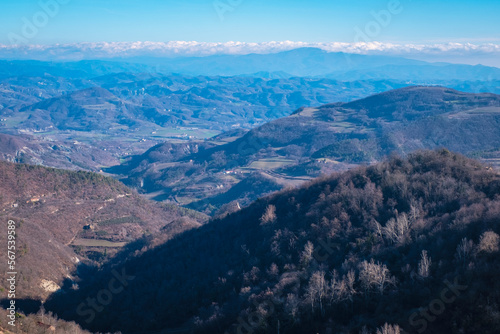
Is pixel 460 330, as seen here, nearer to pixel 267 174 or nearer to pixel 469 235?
pixel 469 235

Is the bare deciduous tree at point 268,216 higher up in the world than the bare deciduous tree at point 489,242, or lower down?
lower down

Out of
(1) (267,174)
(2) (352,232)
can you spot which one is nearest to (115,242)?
(2) (352,232)

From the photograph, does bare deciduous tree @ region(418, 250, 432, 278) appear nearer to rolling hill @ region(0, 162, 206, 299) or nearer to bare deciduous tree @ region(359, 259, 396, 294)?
bare deciduous tree @ region(359, 259, 396, 294)

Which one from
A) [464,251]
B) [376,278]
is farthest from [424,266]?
[376,278]

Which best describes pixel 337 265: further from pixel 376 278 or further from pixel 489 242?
pixel 489 242

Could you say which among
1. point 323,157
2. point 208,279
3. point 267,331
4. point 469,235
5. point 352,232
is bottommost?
point 323,157

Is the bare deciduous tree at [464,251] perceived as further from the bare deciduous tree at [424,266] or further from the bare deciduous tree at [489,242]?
the bare deciduous tree at [424,266]

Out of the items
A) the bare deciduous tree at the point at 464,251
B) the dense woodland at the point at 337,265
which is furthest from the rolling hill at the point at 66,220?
the bare deciduous tree at the point at 464,251

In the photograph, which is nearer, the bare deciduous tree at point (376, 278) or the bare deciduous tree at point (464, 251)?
the bare deciduous tree at point (464, 251)

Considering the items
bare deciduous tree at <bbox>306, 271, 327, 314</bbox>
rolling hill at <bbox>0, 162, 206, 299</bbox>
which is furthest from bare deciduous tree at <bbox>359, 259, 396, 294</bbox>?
rolling hill at <bbox>0, 162, 206, 299</bbox>
